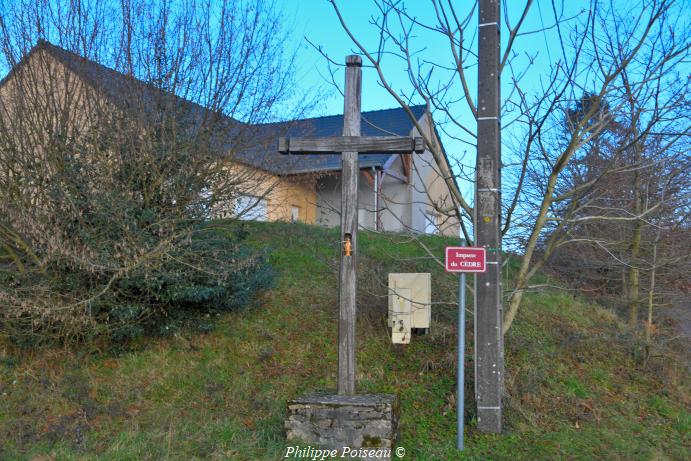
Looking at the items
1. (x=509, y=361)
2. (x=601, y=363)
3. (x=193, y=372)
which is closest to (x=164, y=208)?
(x=193, y=372)

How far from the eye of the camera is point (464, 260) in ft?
21.2

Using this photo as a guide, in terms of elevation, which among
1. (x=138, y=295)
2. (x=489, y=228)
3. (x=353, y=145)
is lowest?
(x=138, y=295)

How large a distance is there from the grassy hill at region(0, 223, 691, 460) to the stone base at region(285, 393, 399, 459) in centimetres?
29

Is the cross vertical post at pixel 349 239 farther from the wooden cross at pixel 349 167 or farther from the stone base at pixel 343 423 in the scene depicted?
the stone base at pixel 343 423

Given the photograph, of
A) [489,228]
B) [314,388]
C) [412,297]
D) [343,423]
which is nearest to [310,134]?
[412,297]

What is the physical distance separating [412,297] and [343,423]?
279 cm

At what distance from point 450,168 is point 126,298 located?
4.62m

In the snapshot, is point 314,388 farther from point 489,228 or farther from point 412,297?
point 489,228

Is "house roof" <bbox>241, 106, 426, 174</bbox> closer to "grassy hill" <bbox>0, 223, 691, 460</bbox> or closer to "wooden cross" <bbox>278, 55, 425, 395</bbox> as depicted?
"wooden cross" <bbox>278, 55, 425, 395</bbox>

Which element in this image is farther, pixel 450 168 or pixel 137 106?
pixel 137 106

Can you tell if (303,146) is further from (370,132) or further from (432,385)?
(370,132)

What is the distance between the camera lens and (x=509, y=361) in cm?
Result: 844

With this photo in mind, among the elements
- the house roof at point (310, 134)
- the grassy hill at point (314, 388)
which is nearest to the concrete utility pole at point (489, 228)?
the grassy hill at point (314, 388)

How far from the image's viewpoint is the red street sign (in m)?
6.45
